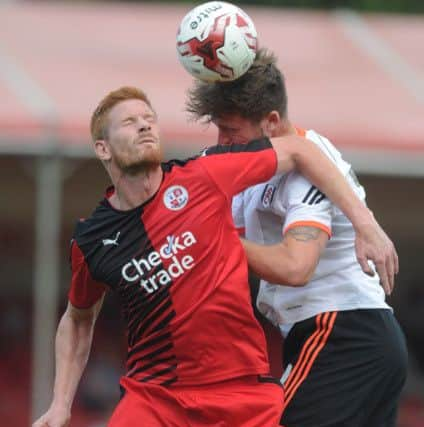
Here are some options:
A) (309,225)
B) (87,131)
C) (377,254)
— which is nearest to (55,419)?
(309,225)

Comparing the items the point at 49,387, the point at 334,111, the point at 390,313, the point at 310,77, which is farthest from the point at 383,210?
the point at 390,313

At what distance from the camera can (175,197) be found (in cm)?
433

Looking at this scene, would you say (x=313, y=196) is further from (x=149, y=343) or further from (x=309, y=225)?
(x=149, y=343)

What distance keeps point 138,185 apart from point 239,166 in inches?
14.0

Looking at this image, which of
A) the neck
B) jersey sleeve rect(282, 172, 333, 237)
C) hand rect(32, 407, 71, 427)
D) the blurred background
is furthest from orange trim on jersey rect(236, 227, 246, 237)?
the blurred background

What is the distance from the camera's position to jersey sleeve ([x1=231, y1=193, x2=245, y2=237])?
479 cm

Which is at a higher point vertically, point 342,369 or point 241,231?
point 241,231

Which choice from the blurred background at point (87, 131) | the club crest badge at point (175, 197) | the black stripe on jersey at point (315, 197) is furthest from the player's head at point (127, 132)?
the blurred background at point (87, 131)

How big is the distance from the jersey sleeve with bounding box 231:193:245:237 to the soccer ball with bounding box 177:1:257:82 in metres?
0.48

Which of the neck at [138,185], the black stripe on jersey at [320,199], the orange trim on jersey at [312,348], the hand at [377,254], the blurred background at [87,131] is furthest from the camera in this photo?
the blurred background at [87,131]

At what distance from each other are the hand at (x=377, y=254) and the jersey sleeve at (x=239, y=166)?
39 centimetres

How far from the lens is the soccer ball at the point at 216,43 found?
15.0ft

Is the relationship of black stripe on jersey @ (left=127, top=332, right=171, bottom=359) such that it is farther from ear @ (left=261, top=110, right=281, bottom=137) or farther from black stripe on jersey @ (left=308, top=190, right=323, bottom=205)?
ear @ (left=261, top=110, right=281, bottom=137)

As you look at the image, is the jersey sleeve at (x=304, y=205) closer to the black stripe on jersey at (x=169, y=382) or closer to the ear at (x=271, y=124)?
the ear at (x=271, y=124)
